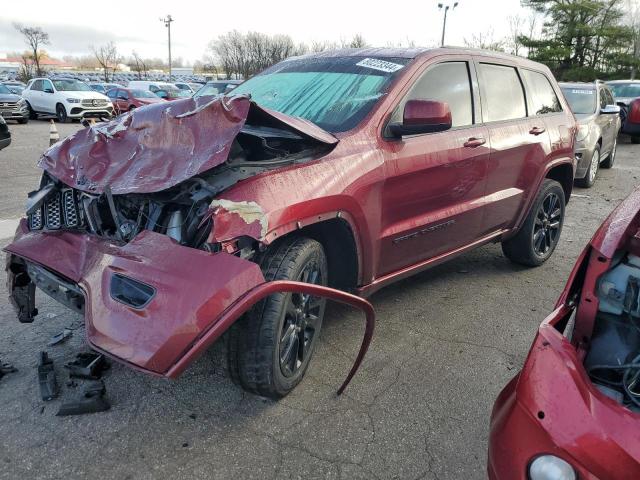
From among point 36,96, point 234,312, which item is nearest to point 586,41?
point 36,96

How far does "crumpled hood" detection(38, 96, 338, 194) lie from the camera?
247 cm

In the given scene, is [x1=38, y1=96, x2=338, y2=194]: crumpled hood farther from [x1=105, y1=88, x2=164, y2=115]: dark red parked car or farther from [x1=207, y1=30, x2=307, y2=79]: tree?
[x1=207, y1=30, x2=307, y2=79]: tree

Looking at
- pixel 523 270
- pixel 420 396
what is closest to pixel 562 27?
pixel 523 270

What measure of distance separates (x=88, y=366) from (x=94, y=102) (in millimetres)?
20693

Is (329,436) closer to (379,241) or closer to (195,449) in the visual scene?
(195,449)

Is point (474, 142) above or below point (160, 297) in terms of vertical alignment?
above

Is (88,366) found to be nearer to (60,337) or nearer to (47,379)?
(47,379)

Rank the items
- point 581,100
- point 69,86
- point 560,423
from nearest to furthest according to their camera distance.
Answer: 1. point 560,423
2. point 581,100
3. point 69,86

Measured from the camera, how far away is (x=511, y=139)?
4.20 meters

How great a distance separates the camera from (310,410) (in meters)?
2.78

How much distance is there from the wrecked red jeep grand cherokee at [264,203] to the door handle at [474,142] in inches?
0.5

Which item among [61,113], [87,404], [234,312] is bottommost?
[61,113]

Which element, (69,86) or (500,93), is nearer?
(500,93)

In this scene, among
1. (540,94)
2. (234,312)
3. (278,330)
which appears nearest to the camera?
(234,312)
